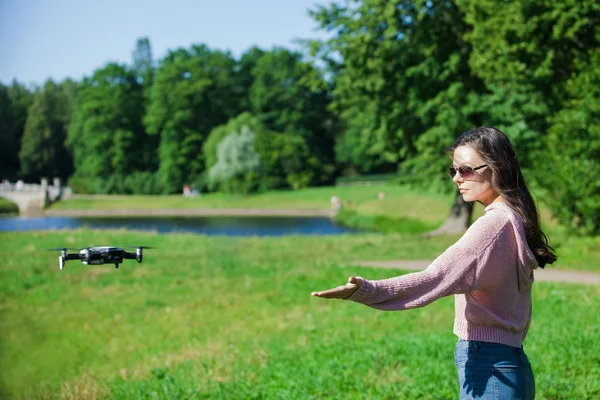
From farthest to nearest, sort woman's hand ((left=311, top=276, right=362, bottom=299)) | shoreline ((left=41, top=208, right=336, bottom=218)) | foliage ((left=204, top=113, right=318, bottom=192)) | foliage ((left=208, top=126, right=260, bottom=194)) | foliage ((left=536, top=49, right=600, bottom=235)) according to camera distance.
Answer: foliage ((left=204, top=113, right=318, bottom=192))
foliage ((left=208, top=126, right=260, bottom=194))
shoreline ((left=41, top=208, right=336, bottom=218))
foliage ((left=536, top=49, right=600, bottom=235))
woman's hand ((left=311, top=276, right=362, bottom=299))

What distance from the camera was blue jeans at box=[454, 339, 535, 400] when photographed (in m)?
2.92

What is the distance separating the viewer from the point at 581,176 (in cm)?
1628

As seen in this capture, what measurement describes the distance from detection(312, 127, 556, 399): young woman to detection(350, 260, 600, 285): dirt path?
10.9m

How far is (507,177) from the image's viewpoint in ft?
9.88

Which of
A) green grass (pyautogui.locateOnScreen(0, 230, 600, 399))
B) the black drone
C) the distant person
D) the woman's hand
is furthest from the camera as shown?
the distant person

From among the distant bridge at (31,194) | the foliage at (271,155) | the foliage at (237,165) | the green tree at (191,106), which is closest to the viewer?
the distant bridge at (31,194)

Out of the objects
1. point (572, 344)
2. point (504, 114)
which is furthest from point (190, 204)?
point (572, 344)

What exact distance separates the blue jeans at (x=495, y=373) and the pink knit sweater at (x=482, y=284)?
42 mm

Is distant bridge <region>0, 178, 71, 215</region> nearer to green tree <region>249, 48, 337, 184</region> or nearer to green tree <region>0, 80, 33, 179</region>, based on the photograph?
green tree <region>0, 80, 33, 179</region>

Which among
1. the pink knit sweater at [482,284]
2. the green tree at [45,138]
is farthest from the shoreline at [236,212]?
the pink knit sweater at [482,284]

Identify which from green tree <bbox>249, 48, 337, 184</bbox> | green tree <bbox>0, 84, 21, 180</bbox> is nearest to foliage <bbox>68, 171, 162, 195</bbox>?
green tree <bbox>0, 84, 21, 180</bbox>

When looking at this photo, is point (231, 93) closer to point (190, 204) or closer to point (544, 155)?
point (190, 204)

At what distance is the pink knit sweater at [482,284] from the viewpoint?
109 inches

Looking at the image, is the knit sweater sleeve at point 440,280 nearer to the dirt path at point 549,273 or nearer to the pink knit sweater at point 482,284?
the pink knit sweater at point 482,284
